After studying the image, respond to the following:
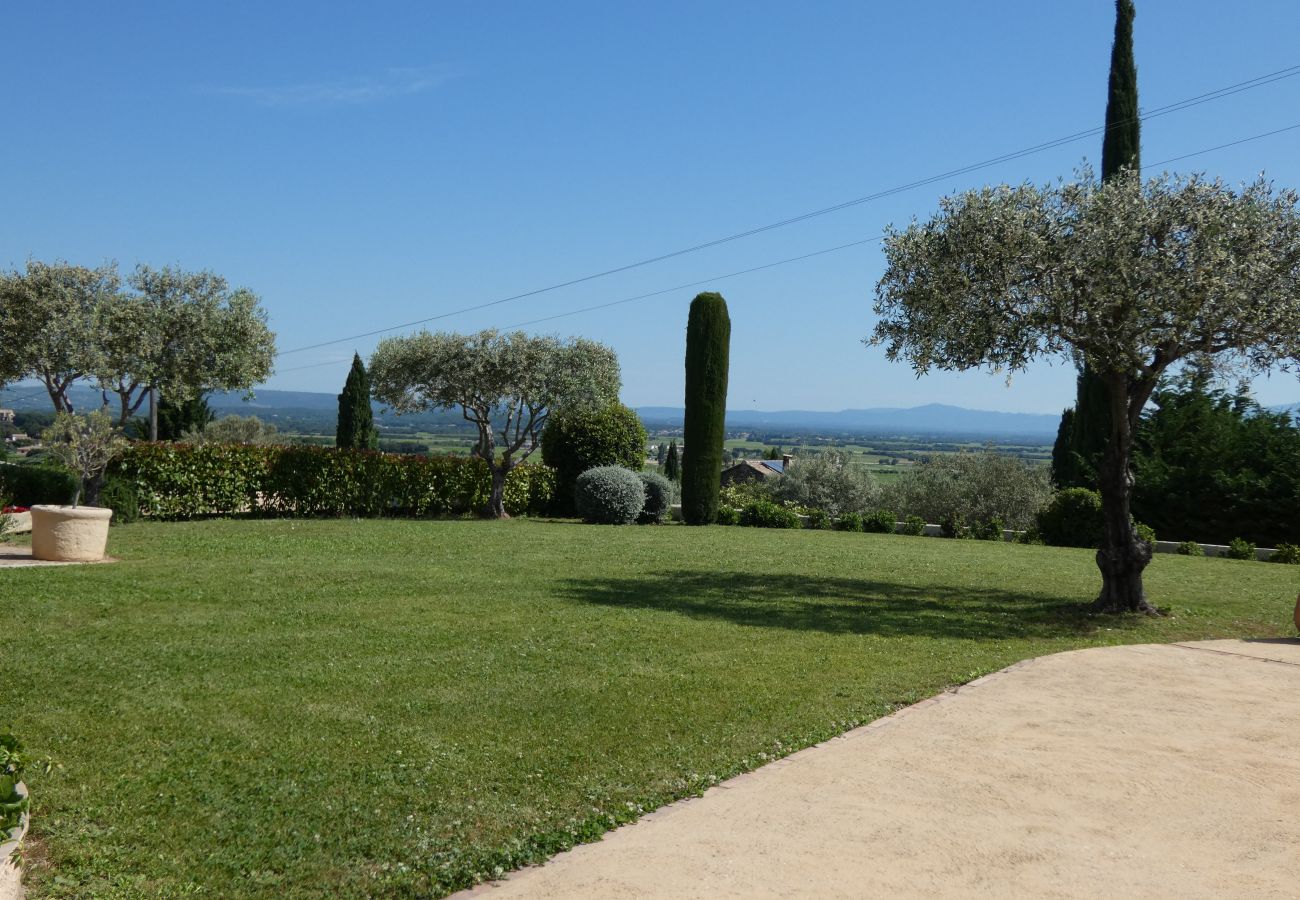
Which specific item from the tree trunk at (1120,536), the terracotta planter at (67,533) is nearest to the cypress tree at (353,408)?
the terracotta planter at (67,533)

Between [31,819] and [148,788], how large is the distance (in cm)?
54

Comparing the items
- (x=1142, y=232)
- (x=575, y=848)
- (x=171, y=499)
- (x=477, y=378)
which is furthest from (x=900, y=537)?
(x=575, y=848)

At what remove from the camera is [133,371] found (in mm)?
20578

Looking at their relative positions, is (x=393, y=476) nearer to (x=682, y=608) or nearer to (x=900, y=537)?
(x=900, y=537)

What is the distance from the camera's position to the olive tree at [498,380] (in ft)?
79.3

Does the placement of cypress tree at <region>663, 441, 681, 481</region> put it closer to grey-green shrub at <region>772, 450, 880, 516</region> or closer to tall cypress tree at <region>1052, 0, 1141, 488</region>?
grey-green shrub at <region>772, 450, 880, 516</region>

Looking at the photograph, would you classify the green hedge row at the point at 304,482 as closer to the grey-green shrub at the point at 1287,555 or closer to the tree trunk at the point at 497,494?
the tree trunk at the point at 497,494

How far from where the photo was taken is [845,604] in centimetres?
1186

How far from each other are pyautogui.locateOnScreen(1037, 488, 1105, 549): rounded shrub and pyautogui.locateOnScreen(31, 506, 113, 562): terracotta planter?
18.7 metres

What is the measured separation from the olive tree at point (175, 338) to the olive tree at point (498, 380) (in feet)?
13.0

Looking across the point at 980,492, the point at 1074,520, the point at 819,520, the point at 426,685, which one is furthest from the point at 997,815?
the point at 980,492

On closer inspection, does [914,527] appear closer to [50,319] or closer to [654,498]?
[654,498]

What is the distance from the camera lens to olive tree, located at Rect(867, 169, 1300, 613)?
1086 cm

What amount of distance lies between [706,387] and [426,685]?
64.7ft
